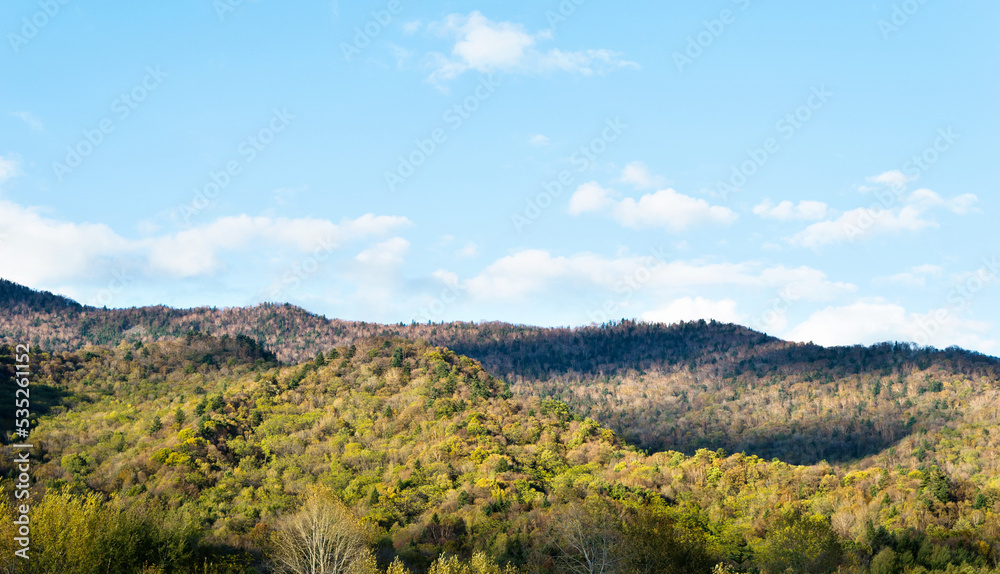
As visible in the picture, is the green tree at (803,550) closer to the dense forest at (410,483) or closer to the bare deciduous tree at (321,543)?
the dense forest at (410,483)

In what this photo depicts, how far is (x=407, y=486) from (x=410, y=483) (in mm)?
419

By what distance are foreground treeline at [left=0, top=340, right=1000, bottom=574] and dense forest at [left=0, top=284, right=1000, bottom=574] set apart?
0.25 metres

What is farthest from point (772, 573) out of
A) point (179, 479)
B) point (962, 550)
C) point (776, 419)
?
point (776, 419)

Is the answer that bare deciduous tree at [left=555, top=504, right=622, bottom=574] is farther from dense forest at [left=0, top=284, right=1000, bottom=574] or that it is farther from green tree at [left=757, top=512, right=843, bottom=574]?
green tree at [left=757, top=512, right=843, bottom=574]

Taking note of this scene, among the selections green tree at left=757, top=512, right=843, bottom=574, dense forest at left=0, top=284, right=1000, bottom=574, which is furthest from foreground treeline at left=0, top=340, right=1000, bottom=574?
dense forest at left=0, top=284, right=1000, bottom=574

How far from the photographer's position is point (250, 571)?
4850 cm

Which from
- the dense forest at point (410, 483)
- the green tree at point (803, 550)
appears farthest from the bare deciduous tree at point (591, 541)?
the green tree at point (803, 550)

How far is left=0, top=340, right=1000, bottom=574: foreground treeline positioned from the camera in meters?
47.3

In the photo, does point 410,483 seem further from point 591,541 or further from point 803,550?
point 803,550

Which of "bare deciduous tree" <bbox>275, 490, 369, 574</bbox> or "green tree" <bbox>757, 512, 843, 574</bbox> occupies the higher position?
"bare deciduous tree" <bbox>275, 490, 369, 574</bbox>

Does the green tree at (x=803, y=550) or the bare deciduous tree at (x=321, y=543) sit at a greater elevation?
the bare deciduous tree at (x=321, y=543)

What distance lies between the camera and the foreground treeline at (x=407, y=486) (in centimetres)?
4734

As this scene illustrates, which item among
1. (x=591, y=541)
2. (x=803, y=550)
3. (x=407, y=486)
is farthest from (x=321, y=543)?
(x=803, y=550)

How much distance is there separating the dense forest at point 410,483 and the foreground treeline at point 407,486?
0.81ft
